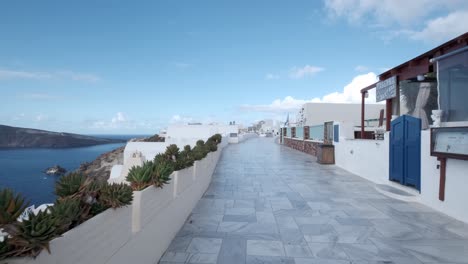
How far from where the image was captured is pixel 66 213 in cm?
198

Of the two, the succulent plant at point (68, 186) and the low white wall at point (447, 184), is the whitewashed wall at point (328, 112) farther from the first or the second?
the succulent plant at point (68, 186)

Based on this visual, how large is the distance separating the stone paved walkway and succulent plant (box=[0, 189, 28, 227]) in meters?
2.08

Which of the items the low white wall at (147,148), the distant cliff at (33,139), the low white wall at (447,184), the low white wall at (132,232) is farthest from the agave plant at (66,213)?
the distant cliff at (33,139)

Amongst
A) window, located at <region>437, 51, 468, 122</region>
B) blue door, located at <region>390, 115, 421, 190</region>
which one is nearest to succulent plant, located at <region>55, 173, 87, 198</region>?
blue door, located at <region>390, 115, 421, 190</region>

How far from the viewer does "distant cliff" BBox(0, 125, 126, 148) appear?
57.2 meters

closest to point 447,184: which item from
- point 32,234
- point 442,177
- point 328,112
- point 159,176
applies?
point 442,177

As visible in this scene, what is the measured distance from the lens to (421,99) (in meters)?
9.14

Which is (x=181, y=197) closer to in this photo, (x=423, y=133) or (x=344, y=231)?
(x=344, y=231)

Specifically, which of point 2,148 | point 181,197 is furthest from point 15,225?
point 2,148

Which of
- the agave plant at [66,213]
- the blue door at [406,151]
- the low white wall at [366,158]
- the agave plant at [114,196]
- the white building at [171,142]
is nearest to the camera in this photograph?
the agave plant at [66,213]

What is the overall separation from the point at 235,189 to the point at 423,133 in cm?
433

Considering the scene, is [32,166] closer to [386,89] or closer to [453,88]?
[386,89]

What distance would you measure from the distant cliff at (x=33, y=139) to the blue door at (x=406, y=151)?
64769mm

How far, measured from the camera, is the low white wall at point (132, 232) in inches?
75.4
